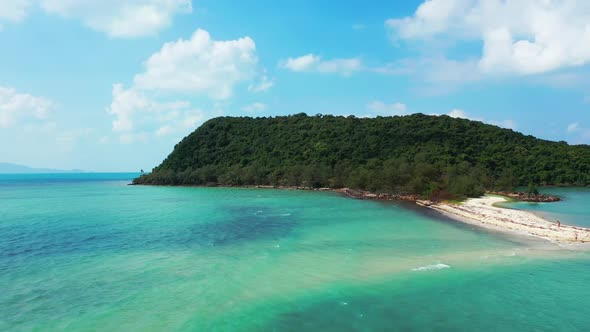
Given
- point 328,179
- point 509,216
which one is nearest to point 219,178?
point 328,179

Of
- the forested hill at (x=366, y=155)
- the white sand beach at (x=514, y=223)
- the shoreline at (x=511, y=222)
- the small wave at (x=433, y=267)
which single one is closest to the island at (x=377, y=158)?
the forested hill at (x=366, y=155)

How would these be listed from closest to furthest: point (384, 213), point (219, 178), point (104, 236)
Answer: point (104, 236), point (384, 213), point (219, 178)

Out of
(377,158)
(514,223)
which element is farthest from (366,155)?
(514,223)

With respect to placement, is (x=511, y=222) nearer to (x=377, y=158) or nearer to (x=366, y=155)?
(x=377, y=158)

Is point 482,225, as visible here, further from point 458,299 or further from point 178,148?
point 178,148

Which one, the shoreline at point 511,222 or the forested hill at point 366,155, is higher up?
the forested hill at point 366,155

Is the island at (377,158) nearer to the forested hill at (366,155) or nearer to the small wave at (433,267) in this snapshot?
the forested hill at (366,155)
